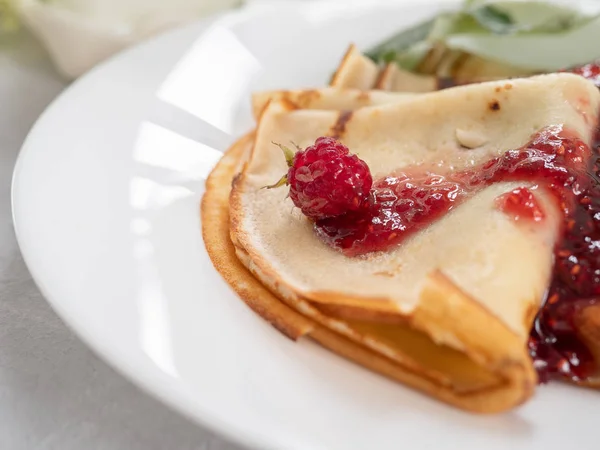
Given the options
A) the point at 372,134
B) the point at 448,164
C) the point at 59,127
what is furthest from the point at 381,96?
the point at 59,127

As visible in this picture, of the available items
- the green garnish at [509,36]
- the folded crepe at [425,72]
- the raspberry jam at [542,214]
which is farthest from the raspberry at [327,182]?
the green garnish at [509,36]

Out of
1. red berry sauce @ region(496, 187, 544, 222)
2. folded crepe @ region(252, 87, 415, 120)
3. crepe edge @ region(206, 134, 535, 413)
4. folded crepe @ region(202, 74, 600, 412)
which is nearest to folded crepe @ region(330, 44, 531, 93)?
folded crepe @ region(252, 87, 415, 120)

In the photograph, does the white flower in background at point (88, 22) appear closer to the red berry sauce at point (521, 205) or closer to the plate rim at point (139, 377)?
the plate rim at point (139, 377)

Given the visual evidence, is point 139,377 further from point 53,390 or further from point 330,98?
point 330,98

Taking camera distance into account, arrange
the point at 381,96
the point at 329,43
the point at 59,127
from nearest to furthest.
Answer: the point at 59,127, the point at 381,96, the point at 329,43

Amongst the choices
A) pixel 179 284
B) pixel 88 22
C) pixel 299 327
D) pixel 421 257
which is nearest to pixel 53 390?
pixel 179 284

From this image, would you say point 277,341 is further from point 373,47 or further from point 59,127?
point 373,47
